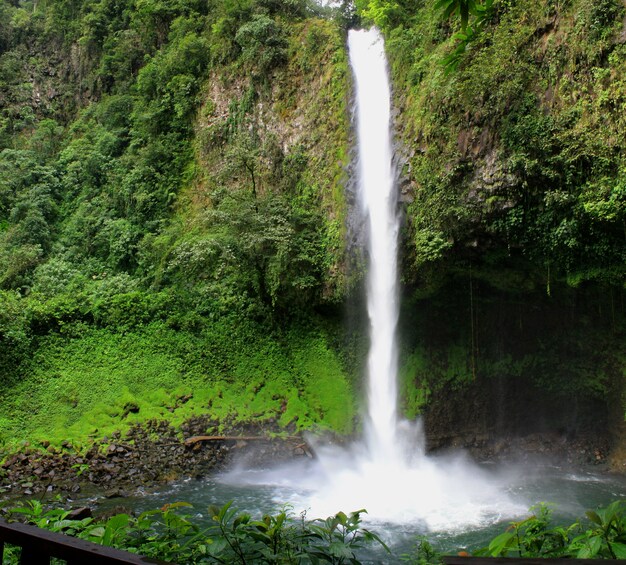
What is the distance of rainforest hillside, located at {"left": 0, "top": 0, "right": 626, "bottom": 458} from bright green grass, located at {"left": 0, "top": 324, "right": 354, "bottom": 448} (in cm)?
5

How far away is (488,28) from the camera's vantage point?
33.8 feet

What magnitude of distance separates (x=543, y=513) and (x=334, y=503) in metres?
6.32

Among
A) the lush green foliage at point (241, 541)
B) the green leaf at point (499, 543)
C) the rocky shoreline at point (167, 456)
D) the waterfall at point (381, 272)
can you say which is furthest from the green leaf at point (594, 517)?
the waterfall at point (381, 272)

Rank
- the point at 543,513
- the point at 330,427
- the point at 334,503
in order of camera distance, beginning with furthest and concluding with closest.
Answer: the point at 330,427 < the point at 334,503 < the point at 543,513

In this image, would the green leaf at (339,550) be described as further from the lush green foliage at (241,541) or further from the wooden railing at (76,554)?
the wooden railing at (76,554)

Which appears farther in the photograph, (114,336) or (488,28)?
(114,336)

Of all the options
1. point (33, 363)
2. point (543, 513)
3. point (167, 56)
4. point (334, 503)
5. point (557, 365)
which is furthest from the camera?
point (167, 56)

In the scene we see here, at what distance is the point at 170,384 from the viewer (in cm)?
1271

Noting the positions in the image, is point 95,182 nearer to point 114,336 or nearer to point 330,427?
point 114,336

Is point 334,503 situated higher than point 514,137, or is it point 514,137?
point 514,137

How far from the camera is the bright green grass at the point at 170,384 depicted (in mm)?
11836

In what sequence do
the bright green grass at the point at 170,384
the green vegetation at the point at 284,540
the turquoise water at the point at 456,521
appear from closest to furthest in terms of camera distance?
the green vegetation at the point at 284,540, the turquoise water at the point at 456,521, the bright green grass at the point at 170,384

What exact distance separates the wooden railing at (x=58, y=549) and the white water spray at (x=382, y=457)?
23.6 ft


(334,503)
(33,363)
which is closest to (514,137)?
(334,503)
